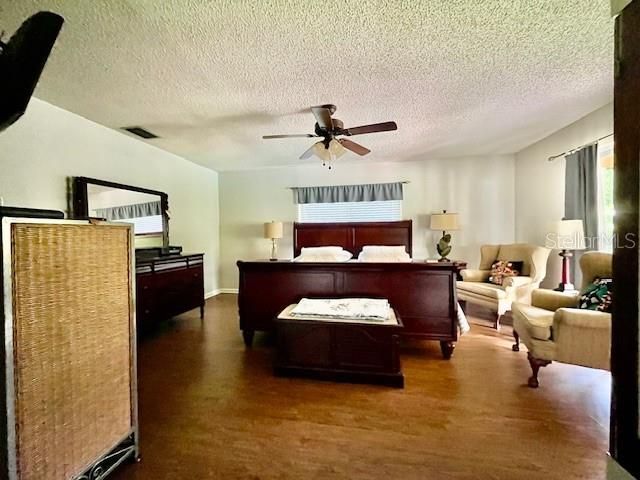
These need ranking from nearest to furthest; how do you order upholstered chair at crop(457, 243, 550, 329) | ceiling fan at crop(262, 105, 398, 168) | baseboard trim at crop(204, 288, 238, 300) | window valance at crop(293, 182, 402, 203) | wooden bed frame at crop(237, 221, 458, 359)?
ceiling fan at crop(262, 105, 398, 168) < wooden bed frame at crop(237, 221, 458, 359) < upholstered chair at crop(457, 243, 550, 329) < window valance at crop(293, 182, 402, 203) < baseboard trim at crop(204, 288, 238, 300)

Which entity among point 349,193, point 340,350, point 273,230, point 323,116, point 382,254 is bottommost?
point 340,350

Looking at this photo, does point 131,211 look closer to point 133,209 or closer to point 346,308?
point 133,209

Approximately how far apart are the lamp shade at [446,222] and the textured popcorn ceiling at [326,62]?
150cm

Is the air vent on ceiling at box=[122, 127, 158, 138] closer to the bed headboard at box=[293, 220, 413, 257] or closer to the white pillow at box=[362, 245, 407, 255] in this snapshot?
the bed headboard at box=[293, 220, 413, 257]

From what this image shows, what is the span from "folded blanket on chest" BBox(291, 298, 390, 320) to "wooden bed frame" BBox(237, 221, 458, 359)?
0.63ft

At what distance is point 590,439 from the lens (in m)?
1.70

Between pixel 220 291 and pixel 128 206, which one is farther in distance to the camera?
pixel 220 291

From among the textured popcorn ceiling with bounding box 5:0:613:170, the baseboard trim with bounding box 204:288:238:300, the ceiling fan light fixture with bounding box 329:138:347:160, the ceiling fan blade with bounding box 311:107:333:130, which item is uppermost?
the textured popcorn ceiling with bounding box 5:0:613:170

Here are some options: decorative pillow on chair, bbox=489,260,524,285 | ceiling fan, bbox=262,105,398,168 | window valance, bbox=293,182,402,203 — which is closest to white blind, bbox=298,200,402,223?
window valance, bbox=293,182,402,203

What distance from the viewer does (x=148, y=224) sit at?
Result: 4.17 m

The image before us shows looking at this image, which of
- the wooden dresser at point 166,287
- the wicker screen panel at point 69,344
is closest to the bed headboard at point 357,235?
the wooden dresser at point 166,287

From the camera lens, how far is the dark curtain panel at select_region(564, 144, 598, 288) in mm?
3295

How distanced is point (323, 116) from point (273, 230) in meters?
2.94

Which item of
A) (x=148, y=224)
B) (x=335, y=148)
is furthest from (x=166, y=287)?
(x=335, y=148)
